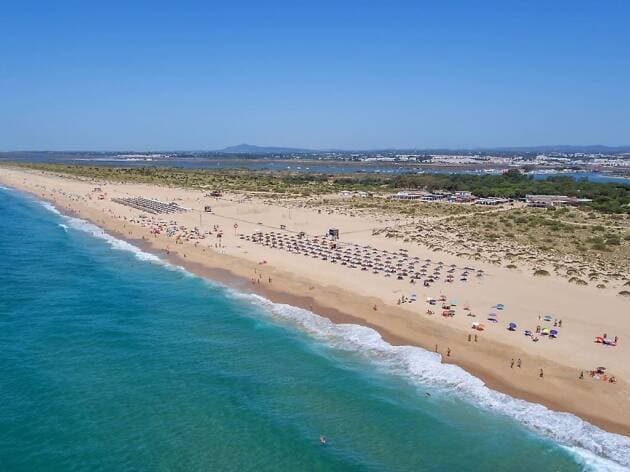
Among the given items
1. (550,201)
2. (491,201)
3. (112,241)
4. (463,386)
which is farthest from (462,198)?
(463,386)

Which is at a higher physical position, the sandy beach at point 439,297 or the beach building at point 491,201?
Result: the beach building at point 491,201

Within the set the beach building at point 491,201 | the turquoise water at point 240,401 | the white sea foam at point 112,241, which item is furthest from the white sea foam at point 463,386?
the beach building at point 491,201

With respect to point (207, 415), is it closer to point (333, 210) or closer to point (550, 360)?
point (550, 360)

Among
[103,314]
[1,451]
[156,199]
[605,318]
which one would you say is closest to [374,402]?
[1,451]

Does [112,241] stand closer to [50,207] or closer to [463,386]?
[50,207]

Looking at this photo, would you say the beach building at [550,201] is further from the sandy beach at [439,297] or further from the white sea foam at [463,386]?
the white sea foam at [463,386]
